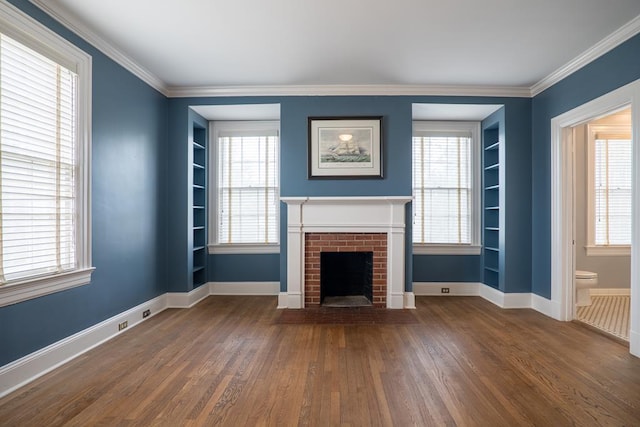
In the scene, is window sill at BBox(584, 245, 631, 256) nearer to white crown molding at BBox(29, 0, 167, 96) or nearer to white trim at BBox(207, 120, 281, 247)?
white trim at BBox(207, 120, 281, 247)

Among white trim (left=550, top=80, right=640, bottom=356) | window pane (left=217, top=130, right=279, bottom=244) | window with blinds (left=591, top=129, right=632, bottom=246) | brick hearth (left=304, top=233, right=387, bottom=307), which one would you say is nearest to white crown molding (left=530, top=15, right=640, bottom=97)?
white trim (left=550, top=80, right=640, bottom=356)

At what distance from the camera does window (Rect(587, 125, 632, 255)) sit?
16.7 feet

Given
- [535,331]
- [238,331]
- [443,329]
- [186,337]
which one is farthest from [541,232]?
[186,337]

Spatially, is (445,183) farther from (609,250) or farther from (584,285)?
(609,250)

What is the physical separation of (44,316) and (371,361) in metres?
2.54

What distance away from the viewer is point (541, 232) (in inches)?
168

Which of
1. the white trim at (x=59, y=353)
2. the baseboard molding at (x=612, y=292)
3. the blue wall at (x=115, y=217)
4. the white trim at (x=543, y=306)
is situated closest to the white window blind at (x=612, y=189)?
the baseboard molding at (x=612, y=292)

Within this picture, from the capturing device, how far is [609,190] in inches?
202

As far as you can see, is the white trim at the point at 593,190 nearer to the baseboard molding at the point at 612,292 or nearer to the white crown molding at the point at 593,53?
the baseboard molding at the point at 612,292

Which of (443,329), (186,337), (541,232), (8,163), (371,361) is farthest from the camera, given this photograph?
(541,232)

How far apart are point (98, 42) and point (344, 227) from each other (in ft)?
10.4

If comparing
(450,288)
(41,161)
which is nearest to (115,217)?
(41,161)

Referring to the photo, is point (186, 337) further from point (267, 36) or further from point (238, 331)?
point (267, 36)

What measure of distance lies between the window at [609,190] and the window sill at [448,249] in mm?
1644
